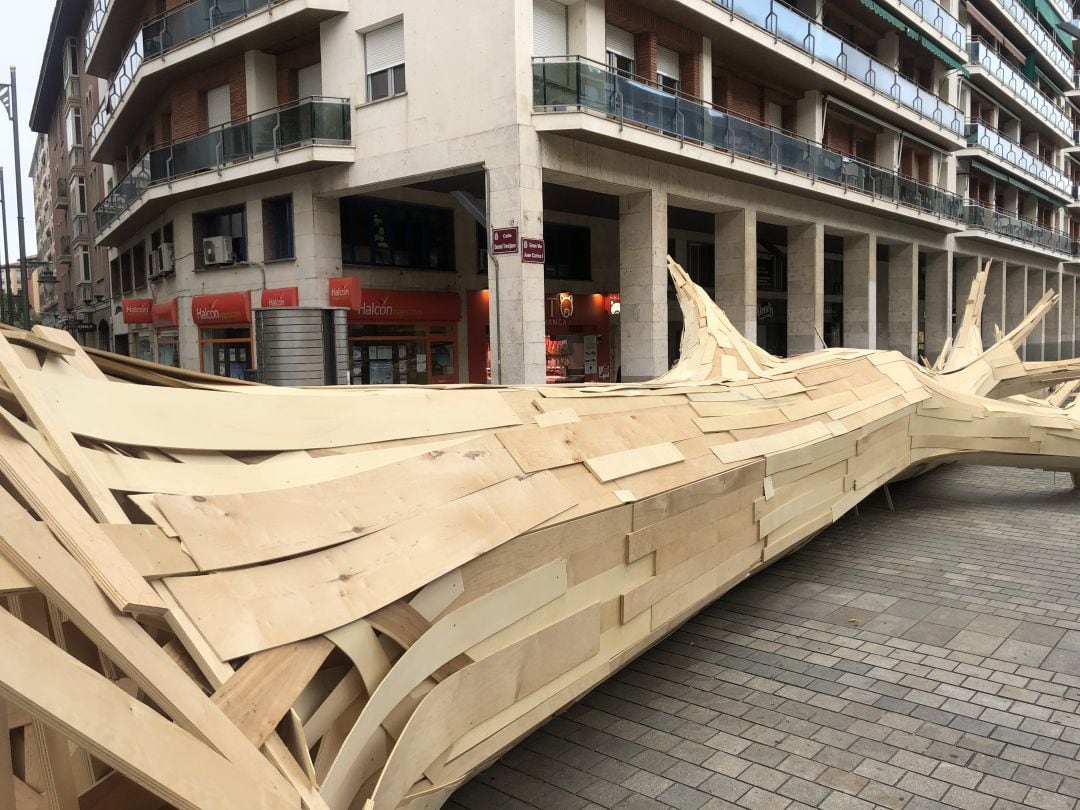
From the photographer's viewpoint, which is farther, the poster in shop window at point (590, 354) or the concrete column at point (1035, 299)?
the concrete column at point (1035, 299)

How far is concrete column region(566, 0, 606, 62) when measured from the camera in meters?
12.9

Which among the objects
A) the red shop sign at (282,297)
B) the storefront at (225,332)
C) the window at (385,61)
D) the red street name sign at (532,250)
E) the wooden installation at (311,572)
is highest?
the window at (385,61)

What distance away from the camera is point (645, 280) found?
47.3 feet

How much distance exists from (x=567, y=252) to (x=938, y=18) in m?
14.4

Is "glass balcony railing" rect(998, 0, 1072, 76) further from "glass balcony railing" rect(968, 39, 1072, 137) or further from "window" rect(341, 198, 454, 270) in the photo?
"window" rect(341, 198, 454, 270)

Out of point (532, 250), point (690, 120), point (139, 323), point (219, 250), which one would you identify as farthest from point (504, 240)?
point (139, 323)

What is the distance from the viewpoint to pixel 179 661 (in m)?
1.90

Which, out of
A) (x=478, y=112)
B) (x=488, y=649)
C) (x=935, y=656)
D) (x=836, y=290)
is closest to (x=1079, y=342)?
(x=836, y=290)

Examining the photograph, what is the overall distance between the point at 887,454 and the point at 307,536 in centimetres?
555

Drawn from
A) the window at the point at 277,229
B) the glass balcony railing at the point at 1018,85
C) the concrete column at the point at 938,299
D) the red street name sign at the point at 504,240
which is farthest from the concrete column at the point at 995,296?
the window at the point at 277,229

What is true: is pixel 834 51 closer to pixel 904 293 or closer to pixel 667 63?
pixel 667 63

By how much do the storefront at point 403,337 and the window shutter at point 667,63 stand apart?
5783 millimetres

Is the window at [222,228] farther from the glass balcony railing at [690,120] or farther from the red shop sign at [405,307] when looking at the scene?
the glass balcony railing at [690,120]

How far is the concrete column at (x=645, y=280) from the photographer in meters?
14.4
